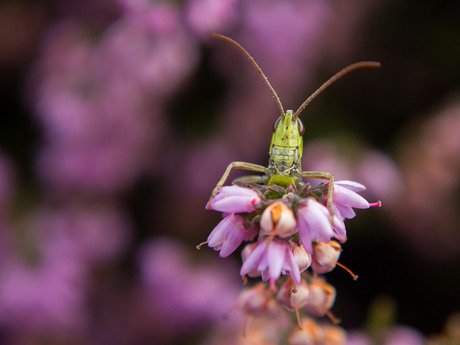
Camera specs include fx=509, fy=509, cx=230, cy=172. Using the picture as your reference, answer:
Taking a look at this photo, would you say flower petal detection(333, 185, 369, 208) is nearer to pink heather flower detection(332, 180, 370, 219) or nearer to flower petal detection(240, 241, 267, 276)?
pink heather flower detection(332, 180, 370, 219)

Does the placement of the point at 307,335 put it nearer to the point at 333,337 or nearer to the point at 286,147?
the point at 333,337

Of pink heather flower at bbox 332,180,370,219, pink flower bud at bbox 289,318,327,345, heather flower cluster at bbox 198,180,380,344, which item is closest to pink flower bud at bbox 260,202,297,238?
heather flower cluster at bbox 198,180,380,344

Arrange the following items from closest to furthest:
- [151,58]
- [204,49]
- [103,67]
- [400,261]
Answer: [151,58], [103,67], [204,49], [400,261]

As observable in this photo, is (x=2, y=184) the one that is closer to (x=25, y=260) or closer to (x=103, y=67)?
(x=25, y=260)

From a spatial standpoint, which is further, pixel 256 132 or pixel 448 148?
pixel 256 132

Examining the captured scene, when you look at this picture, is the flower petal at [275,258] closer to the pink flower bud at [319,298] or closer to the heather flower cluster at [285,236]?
the heather flower cluster at [285,236]

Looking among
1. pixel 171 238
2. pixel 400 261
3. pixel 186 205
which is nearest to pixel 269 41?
pixel 186 205

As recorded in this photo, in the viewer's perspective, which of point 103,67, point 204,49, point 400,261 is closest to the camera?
point 103,67
